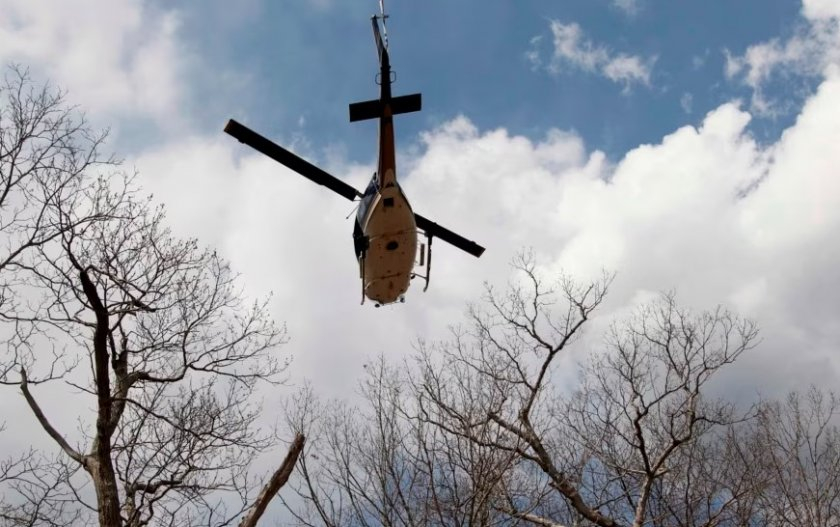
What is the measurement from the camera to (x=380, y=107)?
909 centimetres

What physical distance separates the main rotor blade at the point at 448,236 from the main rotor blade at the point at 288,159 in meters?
1.15

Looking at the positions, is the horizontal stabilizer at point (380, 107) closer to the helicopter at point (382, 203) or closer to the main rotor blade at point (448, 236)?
the helicopter at point (382, 203)

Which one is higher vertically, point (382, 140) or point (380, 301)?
point (382, 140)

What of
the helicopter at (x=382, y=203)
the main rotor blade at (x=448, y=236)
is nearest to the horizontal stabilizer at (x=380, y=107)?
the helicopter at (x=382, y=203)

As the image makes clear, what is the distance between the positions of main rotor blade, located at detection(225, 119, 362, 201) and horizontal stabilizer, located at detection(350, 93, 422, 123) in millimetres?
955

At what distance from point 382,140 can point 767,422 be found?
15.7 metres

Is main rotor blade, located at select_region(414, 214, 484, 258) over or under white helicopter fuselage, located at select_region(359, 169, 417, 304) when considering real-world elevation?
over

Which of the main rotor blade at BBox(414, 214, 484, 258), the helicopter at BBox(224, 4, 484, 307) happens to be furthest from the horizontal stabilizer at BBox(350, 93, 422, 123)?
the main rotor blade at BBox(414, 214, 484, 258)

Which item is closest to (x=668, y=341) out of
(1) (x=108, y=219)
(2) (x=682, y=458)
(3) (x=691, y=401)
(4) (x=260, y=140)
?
(3) (x=691, y=401)

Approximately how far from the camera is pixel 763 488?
17.4 metres

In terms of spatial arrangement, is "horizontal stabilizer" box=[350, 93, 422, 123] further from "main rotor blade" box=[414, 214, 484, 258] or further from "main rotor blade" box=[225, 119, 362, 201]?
"main rotor blade" box=[414, 214, 484, 258]

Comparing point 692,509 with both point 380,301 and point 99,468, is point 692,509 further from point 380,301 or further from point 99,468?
point 99,468

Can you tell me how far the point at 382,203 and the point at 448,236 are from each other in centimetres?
211

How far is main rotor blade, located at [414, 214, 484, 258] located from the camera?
10547mm
